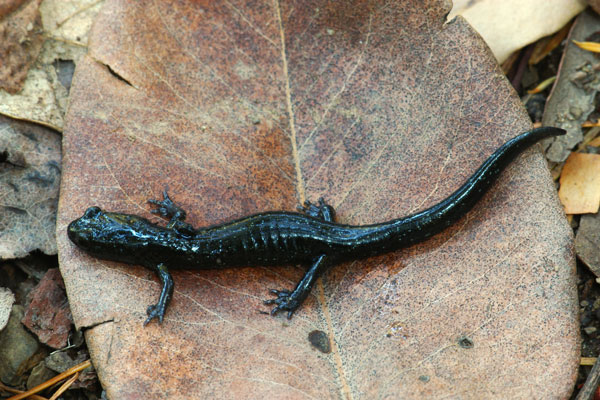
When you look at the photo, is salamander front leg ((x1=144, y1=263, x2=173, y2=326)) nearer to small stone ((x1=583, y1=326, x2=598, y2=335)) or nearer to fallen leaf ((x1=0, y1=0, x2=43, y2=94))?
fallen leaf ((x1=0, y1=0, x2=43, y2=94))

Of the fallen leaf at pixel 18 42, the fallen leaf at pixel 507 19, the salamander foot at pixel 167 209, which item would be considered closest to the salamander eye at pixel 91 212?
the salamander foot at pixel 167 209

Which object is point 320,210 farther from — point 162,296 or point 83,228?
point 83,228

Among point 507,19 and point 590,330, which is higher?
point 507,19

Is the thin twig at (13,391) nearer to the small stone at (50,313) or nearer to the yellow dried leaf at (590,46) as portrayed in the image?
the small stone at (50,313)

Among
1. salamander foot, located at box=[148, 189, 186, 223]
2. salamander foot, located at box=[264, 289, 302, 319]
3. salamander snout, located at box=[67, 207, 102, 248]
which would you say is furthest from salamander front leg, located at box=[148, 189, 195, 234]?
salamander foot, located at box=[264, 289, 302, 319]

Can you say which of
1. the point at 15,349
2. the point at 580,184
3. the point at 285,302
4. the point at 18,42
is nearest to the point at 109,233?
the point at 15,349

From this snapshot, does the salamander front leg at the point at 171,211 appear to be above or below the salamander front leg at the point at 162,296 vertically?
above
